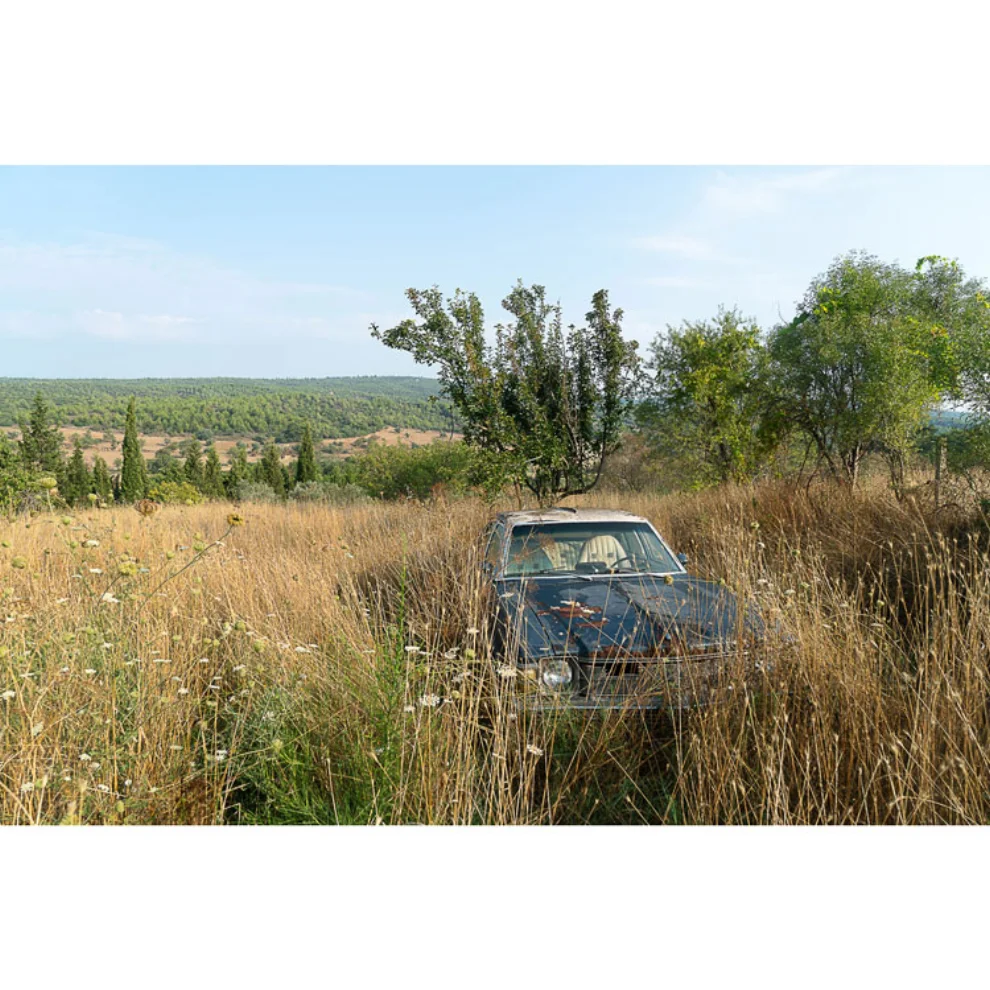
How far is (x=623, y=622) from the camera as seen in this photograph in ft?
12.5

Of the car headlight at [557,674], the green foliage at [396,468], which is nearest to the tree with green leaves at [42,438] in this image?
the green foliage at [396,468]

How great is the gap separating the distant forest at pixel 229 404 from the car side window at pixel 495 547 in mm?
47142

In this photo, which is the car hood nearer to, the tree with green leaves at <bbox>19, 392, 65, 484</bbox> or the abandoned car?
the abandoned car

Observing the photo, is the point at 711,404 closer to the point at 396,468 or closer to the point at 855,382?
the point at 855,382

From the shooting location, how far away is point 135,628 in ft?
12.0

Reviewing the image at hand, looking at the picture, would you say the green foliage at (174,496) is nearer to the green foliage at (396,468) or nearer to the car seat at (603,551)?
the car seat at (603,551)

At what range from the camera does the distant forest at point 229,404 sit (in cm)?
5631

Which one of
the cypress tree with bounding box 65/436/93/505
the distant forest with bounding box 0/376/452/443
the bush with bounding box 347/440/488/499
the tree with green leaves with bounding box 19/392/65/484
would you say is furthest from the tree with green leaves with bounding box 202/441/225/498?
the bush with bounding box 347/440/488/499

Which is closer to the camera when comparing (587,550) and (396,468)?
(587,550)

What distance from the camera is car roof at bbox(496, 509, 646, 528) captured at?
5.65 m

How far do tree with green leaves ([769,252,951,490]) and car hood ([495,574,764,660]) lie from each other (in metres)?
13.2

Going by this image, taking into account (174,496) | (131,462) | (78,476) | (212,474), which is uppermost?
(174,496)

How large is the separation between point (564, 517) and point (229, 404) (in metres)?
61.7

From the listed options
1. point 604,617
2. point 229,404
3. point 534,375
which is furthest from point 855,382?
point 229,404
